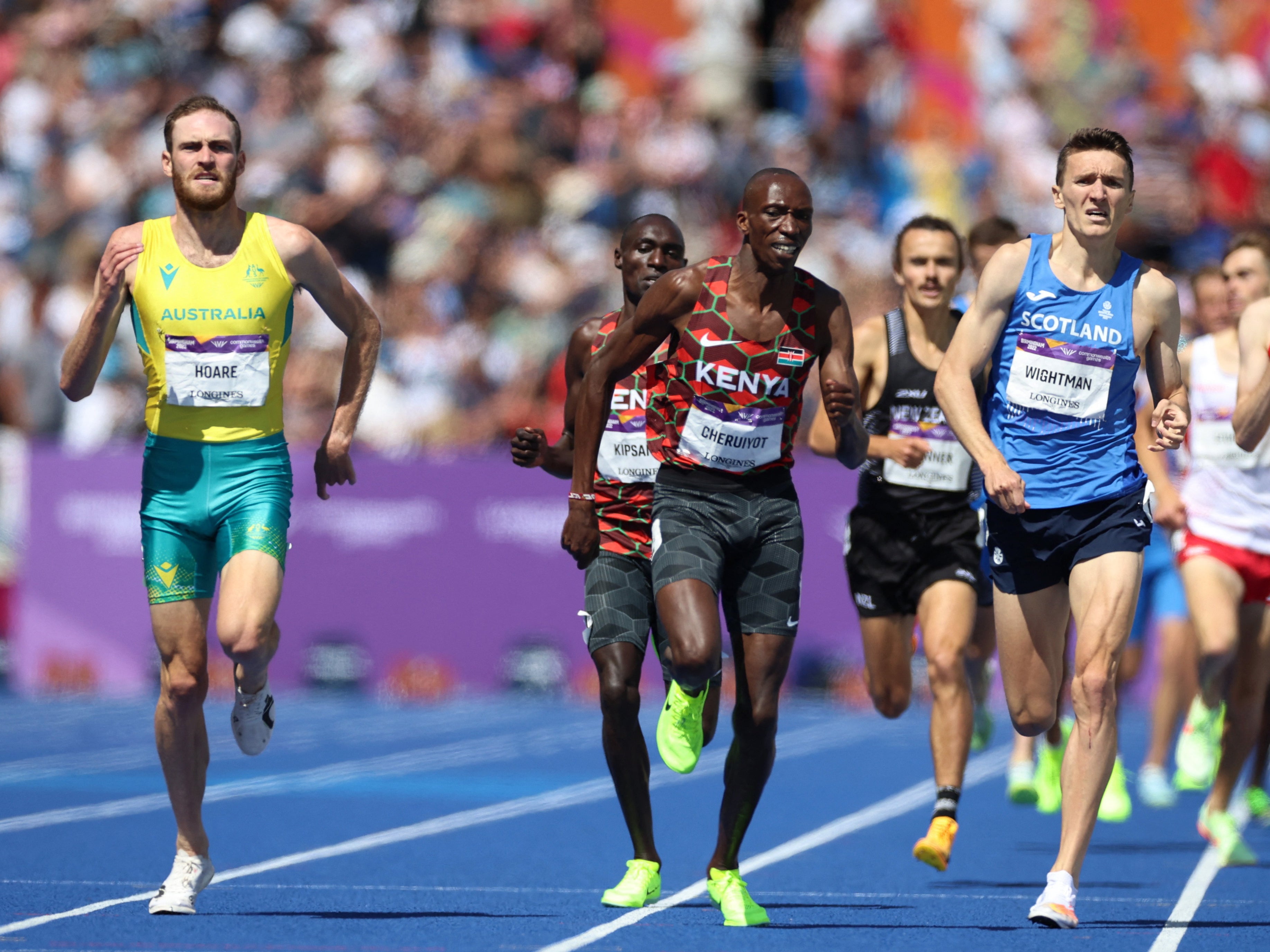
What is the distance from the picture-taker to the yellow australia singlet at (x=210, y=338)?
6711 millimetres

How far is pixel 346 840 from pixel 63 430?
9.49 metres

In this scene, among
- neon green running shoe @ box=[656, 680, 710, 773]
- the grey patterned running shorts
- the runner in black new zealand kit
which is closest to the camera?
neon green running shoe @ box=[656, 680, 710, 773]

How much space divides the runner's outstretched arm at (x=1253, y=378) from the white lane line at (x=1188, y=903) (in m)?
1.64

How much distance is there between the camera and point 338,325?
23.2ft

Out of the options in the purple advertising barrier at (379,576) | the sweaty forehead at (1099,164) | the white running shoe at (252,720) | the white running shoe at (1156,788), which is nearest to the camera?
the sweaty forehead at (1099,164)

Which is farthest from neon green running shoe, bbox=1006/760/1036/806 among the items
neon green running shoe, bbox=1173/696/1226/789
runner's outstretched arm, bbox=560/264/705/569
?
runner's outstretched arm, bbox=560/264/705/569

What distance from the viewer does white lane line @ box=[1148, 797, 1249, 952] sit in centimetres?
622

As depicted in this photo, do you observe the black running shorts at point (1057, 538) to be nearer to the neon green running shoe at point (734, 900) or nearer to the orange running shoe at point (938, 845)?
the orange running shoe at point (938, 845)

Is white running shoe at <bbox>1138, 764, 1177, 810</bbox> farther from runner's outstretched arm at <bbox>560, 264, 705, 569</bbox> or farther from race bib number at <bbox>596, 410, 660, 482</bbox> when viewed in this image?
runner's outstretched arm at <bbox>560, 264, 705, 569</bbox>

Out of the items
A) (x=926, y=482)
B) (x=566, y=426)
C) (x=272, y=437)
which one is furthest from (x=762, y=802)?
(x=272, y=437)

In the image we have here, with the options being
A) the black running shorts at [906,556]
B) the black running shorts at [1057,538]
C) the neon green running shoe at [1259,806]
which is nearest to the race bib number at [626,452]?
the black running shorts at [1057,538]

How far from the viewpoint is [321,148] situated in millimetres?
19016

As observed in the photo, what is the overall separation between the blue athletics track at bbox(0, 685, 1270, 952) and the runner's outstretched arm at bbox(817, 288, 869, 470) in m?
1.61

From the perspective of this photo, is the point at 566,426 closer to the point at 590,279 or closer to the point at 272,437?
the point at 272,437
